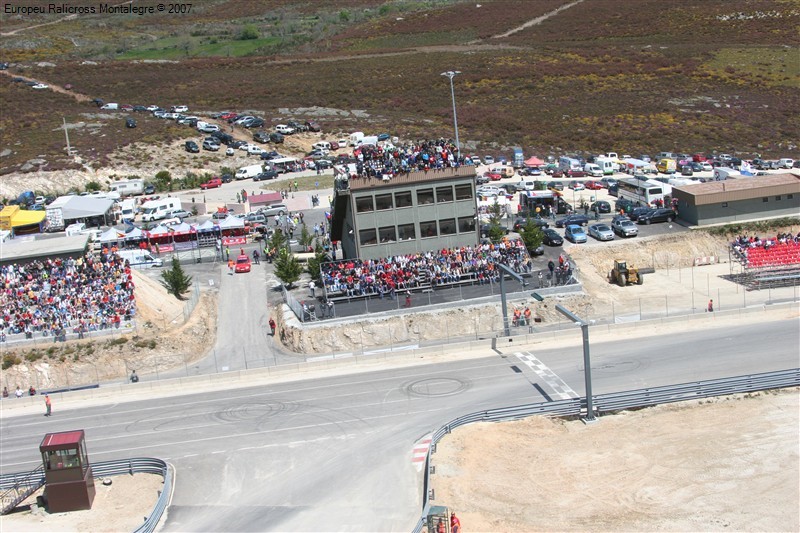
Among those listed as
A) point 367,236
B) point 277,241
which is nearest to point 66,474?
point 367,236

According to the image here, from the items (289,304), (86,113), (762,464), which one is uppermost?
(86,113)

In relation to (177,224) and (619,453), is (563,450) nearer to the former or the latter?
(619,453)

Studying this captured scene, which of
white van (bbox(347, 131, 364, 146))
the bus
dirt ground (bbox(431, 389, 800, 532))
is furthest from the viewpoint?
white van (bbox(347, 131, 364, 146))

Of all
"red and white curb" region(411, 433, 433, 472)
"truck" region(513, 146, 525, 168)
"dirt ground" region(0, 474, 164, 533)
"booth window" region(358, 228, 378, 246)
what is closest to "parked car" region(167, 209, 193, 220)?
"booth window" region(358, 228, 378, 246)

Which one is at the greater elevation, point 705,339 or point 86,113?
point 86,113

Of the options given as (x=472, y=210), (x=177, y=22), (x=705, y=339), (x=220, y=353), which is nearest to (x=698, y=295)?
(x=705, y=339)

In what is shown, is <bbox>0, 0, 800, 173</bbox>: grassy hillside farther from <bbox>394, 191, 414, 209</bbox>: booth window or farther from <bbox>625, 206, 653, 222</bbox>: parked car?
<bbox>394, 191, 414, 209</bbox>: booth window

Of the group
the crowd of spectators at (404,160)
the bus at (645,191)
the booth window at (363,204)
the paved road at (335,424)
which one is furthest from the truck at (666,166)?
the booth window at (363,204)

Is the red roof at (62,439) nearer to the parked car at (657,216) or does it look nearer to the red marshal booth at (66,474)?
the red marshal booth at (66,474)
